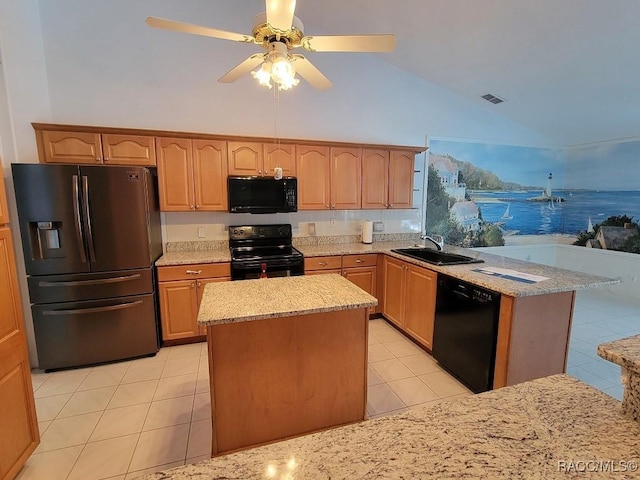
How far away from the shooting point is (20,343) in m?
1.81

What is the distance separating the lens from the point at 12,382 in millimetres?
1713

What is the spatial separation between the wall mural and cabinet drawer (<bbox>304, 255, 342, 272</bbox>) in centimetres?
177

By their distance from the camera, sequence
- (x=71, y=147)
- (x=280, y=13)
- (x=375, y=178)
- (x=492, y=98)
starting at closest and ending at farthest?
1. (x=280, y=13)
2. (x=71, y=147)
3. (x=375, y=178)
4. (x=492, y=98)

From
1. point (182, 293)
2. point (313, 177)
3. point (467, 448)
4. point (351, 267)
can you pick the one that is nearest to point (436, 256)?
point (351, 267)

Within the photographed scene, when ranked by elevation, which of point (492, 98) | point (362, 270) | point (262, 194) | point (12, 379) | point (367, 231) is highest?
point (492, 98)

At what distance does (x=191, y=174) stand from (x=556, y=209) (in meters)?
5.88

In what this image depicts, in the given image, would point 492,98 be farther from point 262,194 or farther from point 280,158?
point 262,194

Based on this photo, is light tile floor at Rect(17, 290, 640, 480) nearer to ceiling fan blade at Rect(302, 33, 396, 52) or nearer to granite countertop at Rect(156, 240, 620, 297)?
granite countertop at Rect(156, 240, 620, 297)

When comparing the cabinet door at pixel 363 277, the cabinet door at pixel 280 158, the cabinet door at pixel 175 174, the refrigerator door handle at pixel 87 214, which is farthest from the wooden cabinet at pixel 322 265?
the refrigerator door handle at pixel 87 214

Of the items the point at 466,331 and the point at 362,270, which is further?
the point at 362,270

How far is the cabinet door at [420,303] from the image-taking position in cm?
→ 296

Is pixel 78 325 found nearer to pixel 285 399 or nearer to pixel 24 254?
pixel 24 254

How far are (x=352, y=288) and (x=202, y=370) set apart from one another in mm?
1728

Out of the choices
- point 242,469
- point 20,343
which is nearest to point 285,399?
point 242,469
